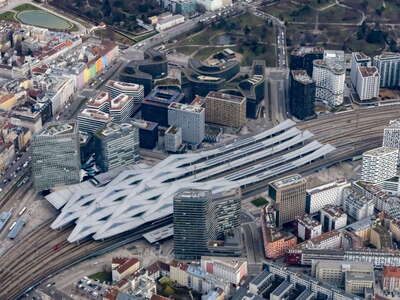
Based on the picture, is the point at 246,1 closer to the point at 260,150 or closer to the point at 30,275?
the point at 260,150

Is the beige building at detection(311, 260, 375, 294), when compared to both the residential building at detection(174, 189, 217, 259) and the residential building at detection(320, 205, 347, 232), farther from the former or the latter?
the residential building at detection(174, 189, 217, 259)

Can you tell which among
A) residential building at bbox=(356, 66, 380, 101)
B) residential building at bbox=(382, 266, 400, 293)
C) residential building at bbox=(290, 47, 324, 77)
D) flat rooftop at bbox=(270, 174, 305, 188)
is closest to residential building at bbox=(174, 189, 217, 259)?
flat rooftop at bbox=(270, 174, 305, 188)

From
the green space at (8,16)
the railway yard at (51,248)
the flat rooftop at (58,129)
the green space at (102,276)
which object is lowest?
the green space at (102,276)

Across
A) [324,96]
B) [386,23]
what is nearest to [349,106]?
[324,96]

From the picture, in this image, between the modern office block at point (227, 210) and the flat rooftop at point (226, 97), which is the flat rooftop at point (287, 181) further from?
the flat rooftop at point (226, 97)

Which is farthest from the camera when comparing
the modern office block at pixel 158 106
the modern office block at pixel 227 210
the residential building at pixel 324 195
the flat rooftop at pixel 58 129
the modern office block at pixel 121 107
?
the modern office block at pixel 158 106

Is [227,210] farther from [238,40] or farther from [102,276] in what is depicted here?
[238,40]

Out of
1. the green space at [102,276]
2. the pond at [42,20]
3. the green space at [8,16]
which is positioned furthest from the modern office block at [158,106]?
the green space at [8,16]
